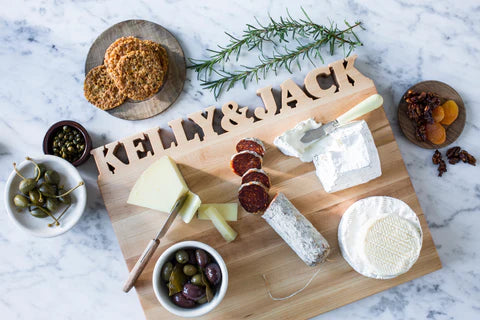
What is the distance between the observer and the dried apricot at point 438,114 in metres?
1.79

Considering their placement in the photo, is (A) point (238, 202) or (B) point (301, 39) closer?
(A) point (238, 202)

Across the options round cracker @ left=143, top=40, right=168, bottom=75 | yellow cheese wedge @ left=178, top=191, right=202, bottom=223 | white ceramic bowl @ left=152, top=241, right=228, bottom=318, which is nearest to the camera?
white ceramic bowl @ left=152, top=241, right=228, bottom=318

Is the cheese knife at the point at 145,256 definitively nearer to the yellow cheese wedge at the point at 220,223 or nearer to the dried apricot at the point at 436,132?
the yellow cheese wedge at the point at 220,223

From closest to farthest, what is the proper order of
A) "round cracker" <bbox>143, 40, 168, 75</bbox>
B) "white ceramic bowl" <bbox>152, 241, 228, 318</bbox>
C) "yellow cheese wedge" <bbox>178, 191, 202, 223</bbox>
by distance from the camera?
"white ceramic bowl" <bbox>152, 241, 228, 318</bbox> → "yellow cheese wedge" <bbox>178, 191, 202, 223</bbox> → "round cracker" <bbox>143, 40, 168, 75</bbox>

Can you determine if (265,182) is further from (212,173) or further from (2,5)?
(2,5)

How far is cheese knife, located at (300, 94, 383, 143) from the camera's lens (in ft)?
5.49

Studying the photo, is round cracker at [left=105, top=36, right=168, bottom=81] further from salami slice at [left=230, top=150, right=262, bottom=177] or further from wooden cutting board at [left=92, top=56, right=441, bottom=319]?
salami slice at [left=230, top=150, right=262, bottom=177]

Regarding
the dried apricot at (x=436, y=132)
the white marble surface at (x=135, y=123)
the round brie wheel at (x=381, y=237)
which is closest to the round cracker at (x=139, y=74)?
the white marble surface at (x=135, y=123)

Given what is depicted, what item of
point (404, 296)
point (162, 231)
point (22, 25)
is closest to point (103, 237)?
point (162, 231)

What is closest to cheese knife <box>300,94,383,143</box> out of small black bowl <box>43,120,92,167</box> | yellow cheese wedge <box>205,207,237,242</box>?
yellow cheese wedge <box>205,207,237,242</box>

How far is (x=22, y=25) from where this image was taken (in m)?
1.88

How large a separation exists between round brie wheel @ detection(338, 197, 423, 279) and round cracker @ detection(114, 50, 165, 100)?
38.9 inches

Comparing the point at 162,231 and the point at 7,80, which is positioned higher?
the point at 7,80

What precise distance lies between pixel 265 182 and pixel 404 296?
86 cm
